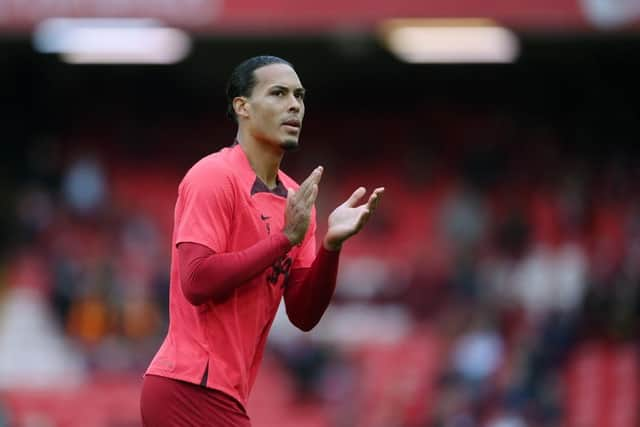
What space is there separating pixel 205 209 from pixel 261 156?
1.50 feet

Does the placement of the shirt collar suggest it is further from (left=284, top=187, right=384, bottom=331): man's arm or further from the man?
(left=284, top=187, right=384, bottom=331): man's arm

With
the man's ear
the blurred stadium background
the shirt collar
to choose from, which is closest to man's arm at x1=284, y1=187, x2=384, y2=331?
the shirt collar

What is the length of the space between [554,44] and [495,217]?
2051mm

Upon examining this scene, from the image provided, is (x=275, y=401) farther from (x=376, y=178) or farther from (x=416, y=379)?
(x=376, y=178)

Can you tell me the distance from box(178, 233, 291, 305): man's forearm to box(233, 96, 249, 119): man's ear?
1.97 ft

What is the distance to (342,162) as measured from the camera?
57.2ft

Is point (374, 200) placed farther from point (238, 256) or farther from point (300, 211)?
point (238, 256)

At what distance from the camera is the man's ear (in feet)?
17.1

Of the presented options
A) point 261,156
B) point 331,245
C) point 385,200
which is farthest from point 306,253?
point 385,200

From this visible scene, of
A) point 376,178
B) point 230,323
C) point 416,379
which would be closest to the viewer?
point 230,323

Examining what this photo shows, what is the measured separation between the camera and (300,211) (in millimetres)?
4930

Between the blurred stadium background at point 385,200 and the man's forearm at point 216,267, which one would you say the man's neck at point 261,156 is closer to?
the man's forearm at point 216,267

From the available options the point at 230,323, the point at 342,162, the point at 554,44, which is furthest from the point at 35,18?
the point at 230,323

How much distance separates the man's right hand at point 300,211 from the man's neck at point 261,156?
1.02 feet
